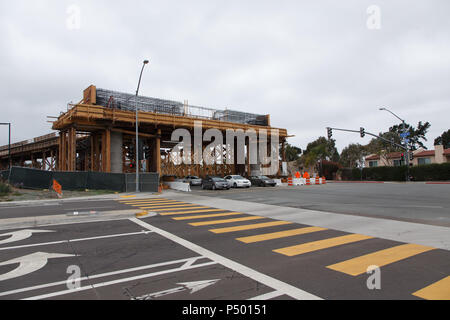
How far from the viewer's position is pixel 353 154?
230 feet

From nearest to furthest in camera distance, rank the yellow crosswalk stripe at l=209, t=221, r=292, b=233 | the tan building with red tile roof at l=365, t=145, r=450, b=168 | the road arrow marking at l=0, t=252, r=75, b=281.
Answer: the road arrow marking at l=0, t=252, r=75, b=281 → the yellow crosswalk stripe at l=209, t=221, r=292, b=233 → the tan building with red tile roof at l=365, t=145, r=450, b=168

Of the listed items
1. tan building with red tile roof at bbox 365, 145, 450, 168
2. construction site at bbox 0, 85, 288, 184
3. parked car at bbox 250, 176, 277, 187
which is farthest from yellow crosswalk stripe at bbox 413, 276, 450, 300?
tan building with red tile roof at bbox 365, 145, 450, 168

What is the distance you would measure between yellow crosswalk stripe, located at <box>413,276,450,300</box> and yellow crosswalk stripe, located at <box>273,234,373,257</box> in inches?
89.1

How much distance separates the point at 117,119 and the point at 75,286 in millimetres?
26498

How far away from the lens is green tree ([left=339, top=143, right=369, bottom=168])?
69062 mm

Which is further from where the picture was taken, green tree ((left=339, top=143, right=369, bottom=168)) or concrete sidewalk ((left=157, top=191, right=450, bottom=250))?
green tree ((left=339, top=143, right=369, bottom=168))

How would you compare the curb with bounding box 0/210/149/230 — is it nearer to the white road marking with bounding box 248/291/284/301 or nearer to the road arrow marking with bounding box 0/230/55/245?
the road arrow marking with bounding box 0/230/55/245

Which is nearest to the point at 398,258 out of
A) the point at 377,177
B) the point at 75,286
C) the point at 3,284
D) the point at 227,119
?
the point at 75,286

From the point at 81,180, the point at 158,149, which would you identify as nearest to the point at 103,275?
the point at 81,180

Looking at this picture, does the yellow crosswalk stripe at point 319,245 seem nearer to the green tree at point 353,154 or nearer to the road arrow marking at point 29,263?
the road arrow marking at point 29,263

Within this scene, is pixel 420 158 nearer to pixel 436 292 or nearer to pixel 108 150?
pixel 108 150

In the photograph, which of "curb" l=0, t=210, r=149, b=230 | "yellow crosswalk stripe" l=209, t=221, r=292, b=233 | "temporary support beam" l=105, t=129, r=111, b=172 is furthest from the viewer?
"temporary support beam" l=105, t=129, r=111, b=172

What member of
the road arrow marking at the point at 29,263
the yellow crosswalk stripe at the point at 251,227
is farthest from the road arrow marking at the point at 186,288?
the yellow crosswalk stripe at the point at 251,227
